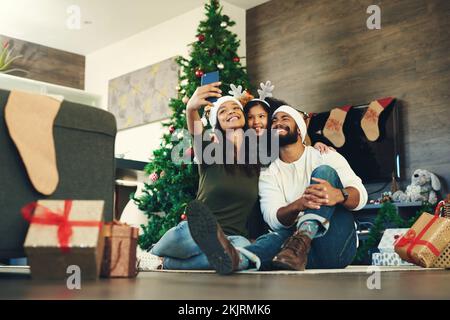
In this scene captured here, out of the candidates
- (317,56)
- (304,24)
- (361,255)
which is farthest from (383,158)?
(304,24)

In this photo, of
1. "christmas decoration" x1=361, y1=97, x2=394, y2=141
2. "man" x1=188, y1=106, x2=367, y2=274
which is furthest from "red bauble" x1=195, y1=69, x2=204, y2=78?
"man" x1=188, y1=106, x2=367, y2=274

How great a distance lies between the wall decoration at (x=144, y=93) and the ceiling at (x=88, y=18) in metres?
0.51

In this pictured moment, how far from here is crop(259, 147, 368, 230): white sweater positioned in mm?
2199

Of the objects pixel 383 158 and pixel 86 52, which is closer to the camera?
pixel 383 158

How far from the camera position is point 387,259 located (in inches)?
146

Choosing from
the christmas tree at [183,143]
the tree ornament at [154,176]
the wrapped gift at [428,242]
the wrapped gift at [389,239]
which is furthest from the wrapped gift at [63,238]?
the tree ornament at [154,176]

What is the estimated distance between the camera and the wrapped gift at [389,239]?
12.5ft

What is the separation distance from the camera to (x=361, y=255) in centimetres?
398

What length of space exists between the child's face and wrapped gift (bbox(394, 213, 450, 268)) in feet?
2.78

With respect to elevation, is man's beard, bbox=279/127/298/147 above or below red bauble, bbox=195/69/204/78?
below

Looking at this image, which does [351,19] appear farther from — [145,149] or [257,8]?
[145,149]

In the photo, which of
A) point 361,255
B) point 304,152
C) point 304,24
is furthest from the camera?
point 304,24

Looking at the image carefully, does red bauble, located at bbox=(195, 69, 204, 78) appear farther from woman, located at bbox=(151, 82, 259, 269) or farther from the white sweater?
the white sweater

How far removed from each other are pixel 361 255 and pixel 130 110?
3504 millimetres
